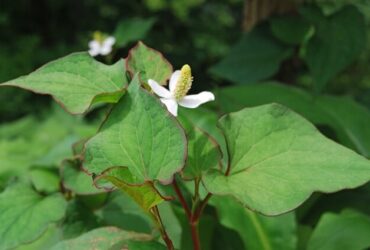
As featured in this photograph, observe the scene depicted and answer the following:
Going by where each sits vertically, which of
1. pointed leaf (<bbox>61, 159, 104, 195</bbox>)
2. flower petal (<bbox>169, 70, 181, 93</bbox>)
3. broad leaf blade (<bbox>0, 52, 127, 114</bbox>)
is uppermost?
broad leaf blade (<bbox>0, 52, 127, 114</bbox>)

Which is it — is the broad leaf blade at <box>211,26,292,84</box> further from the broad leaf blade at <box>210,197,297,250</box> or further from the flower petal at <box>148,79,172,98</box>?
the flower petal at <box>148,79,172,98</box>

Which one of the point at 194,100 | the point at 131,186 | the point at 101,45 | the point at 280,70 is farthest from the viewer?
the point at 280,70

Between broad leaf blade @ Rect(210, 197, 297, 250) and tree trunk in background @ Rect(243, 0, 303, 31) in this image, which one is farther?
tree trunk in background @ Rect(243, 0, 303, 31)

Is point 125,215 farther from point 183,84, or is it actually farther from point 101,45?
point 101,45

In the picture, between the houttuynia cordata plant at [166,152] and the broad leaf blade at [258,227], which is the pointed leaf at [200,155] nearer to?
the houttuynia cordata plant at [166,152]

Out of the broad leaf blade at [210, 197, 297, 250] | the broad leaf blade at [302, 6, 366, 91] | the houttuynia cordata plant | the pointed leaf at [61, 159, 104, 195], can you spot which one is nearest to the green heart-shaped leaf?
the houttuynia cordata plant

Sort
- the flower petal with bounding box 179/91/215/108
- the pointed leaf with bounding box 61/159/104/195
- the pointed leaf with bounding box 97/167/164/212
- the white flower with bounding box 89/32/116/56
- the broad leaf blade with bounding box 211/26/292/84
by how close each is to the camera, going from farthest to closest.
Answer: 1. the broad leaf blade with bounding box 211/26/292/84
2. the white flower with bounding box 89/32/116/56
3. the pointed leaf with bounding box 61/159/104/195
4. the flower petal with bounding box 179/91/215/108
5. the pointed leaf with bounding box 97/167/164/212

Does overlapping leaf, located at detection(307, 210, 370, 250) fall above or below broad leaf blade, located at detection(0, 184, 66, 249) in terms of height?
below

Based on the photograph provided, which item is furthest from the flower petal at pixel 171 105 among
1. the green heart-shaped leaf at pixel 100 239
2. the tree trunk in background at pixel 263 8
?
the tree trunk in background at pixel 263 8

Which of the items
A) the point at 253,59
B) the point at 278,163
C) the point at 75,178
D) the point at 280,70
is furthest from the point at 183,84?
the point at 280,70
